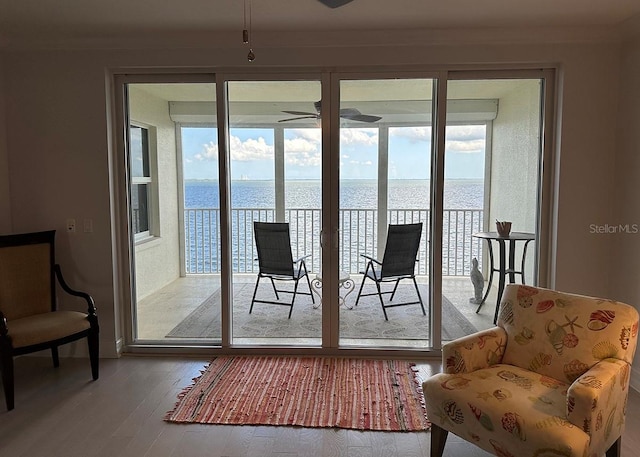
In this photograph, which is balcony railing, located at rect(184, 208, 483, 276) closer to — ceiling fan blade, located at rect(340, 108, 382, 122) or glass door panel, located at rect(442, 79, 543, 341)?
glass door panel, located at rect(442, 79, 543, 341)

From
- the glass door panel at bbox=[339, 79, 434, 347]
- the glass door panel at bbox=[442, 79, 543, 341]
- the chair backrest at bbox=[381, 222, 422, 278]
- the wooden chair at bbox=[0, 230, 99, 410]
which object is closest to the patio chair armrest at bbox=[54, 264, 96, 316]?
the wooden chair at bbox=[0, 230, 99, 410]

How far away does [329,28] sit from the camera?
3043 millimetres

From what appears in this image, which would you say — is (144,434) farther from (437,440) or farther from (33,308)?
(437,440)

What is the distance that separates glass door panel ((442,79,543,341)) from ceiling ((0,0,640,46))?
0.54m

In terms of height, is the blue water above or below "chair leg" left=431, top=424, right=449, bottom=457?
above

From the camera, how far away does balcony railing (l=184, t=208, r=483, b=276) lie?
3.51m

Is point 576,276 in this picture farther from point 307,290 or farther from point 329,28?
point 329,28

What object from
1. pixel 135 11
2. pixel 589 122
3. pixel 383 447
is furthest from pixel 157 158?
pixel 589 122

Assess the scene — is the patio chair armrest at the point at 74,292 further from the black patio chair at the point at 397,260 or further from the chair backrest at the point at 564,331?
the chair backrest at the point at 564,331

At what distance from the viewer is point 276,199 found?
3586mm

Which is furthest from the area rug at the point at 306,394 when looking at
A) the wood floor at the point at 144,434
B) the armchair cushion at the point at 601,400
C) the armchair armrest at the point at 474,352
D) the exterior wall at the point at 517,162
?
the exterior wall at the point at 517,162

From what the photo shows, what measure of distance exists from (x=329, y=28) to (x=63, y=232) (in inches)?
101

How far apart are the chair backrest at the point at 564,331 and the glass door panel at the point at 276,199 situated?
1661 millimetres

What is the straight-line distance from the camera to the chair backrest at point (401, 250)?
3545mm
